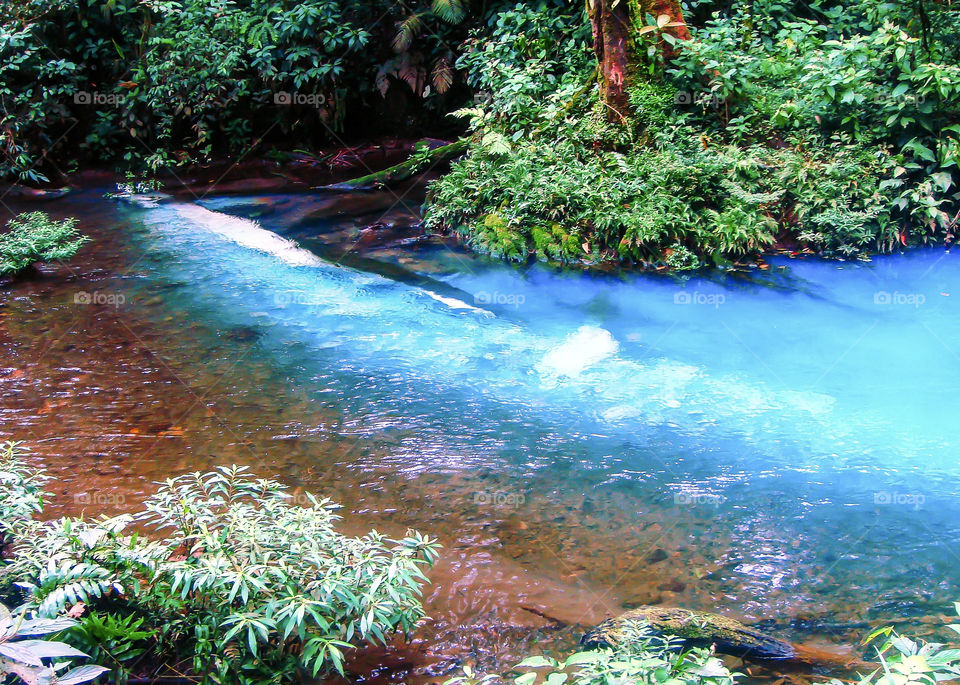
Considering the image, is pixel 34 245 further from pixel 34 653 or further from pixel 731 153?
pixel 731 153

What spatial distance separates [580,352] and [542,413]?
3.33 feet

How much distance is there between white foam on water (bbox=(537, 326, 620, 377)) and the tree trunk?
3.52m

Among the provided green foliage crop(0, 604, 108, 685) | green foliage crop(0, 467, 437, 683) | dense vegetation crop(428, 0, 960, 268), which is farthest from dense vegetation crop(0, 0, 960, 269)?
green foliage crop(0, 604, 108, 685)

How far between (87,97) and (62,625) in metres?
11.5

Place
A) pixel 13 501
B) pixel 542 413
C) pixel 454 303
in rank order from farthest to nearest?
pixel 454 303
pixel 542 413
pixel 13 501

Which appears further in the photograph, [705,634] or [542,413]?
[542,413]

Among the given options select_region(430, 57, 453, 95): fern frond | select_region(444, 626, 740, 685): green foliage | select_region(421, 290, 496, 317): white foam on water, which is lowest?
select_region(444, 626, 740, 685): green foliage

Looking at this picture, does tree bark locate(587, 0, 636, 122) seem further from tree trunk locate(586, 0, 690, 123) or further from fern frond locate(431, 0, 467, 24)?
fern frond locate(431, 0, 467, 24)

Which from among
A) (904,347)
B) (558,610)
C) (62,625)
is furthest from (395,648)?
(904,347)

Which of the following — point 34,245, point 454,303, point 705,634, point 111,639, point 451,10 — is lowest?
point 705,634

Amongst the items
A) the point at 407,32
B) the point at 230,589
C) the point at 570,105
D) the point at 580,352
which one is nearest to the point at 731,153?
the point at 570,105

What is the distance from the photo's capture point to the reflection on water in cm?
371

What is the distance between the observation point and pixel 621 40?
8.66 meters

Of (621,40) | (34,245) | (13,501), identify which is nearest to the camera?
(13,501)
